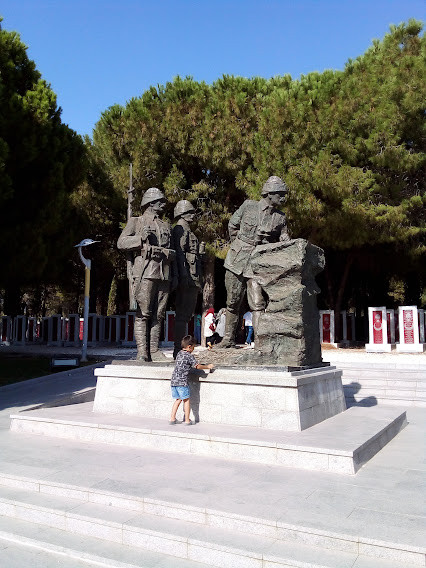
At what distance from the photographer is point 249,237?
7461mm

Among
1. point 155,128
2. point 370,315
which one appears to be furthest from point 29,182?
point 370,315

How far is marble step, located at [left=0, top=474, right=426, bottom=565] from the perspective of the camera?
2922 millimetres

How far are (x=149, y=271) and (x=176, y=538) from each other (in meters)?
4.33

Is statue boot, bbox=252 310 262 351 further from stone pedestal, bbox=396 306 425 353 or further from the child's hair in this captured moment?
stone pedestal, bbox=396 306 425 353

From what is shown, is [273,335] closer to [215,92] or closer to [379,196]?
[379,196]

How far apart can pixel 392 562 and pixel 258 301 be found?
4.45 metres

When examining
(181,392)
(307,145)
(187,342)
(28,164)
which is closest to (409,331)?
(307,145)

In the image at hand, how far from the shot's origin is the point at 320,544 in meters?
2.99

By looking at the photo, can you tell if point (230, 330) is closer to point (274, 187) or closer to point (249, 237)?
point (249, 237)

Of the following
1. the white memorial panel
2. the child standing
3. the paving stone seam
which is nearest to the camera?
the paving stone seam

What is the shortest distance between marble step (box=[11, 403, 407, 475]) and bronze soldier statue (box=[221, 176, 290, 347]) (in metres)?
2.17

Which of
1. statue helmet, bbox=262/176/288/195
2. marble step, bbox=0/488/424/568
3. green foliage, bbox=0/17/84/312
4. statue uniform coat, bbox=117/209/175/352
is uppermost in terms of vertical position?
green foliage, bbox=0/17/84/312

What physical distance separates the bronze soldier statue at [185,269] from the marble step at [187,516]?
3.84 metres

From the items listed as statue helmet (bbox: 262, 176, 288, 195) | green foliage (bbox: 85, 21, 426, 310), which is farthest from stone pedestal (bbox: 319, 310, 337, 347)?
statue helmet (bbox: 262, 176, 288, 195)
